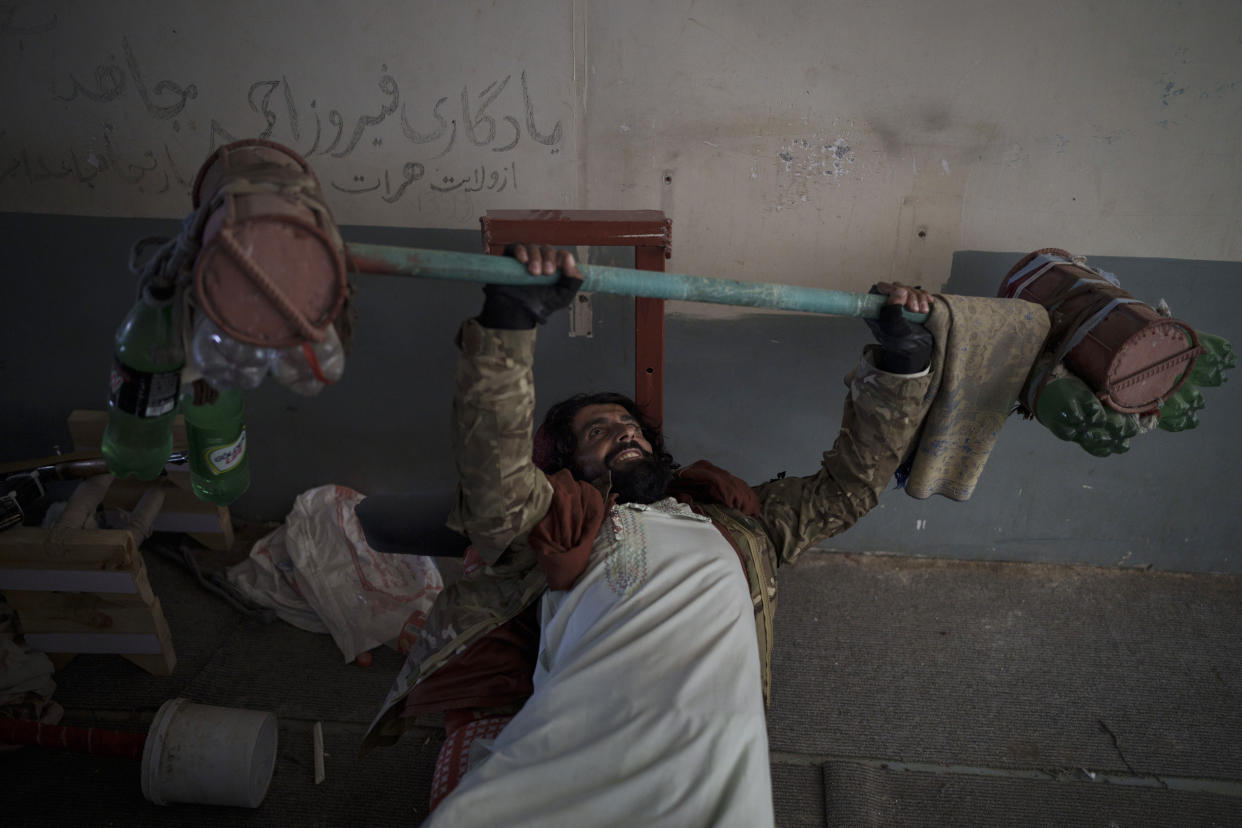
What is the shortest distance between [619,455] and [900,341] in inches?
25.1

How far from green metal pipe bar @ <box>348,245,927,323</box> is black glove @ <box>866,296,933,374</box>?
2 centimetres

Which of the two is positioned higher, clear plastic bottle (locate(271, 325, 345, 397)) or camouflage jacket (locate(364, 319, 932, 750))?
clear plastic bottle (locate(271, 325, 345, 397))

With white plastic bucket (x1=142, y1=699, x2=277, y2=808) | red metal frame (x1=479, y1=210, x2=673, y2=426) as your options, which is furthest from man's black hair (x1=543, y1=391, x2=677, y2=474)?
white plastic bucket (x1=142, y1=699, x2=277, y2=808)

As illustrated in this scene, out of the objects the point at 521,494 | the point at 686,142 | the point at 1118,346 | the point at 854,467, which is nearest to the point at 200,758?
the point at 521,494

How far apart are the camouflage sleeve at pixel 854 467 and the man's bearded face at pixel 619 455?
0.29 m

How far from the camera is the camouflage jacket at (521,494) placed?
1328 mm

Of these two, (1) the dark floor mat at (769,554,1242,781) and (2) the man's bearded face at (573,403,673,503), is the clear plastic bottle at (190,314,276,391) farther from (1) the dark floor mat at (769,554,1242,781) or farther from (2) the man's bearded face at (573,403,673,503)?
(1) the dark floor mat at (769,554,1242,781)

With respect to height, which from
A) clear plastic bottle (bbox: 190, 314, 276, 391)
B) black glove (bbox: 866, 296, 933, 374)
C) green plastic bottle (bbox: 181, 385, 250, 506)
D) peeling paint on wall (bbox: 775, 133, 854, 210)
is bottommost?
green plastic bottle (bbox: 181, 385, 250, 506)

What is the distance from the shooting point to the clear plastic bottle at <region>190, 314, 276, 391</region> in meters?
1.05

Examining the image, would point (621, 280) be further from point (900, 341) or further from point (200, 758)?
point (200, 758)

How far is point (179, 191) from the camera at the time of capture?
2.22 m

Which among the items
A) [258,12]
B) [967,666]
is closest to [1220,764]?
[967,666]

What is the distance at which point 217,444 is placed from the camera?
1.44m

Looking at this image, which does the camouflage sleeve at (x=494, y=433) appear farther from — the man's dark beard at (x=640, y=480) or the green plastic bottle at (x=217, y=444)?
the green plastic bottle at (x=217, y=444)
